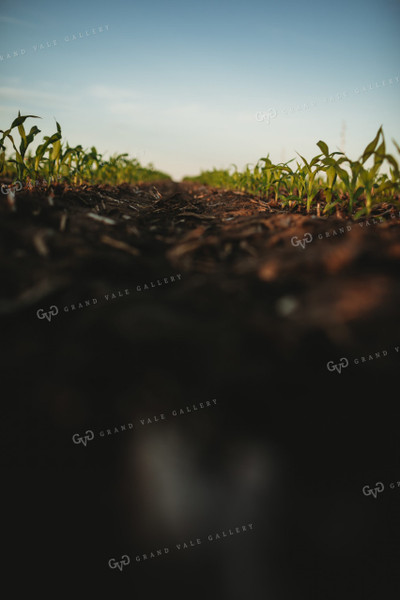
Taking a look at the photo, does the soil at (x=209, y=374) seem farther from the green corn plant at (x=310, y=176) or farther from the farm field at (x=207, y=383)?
the green corn plant at (x=310, y=176)

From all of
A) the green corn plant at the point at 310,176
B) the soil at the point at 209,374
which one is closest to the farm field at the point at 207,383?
the soil at the point at 209,374

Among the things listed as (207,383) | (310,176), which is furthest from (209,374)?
(310,176)

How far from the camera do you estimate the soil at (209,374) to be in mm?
586

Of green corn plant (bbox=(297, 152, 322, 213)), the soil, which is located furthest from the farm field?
green corn plant (bbox=(297, 152, 322, 213))

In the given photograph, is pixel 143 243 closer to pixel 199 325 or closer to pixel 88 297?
pixel 88 297

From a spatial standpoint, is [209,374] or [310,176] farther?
[310,176]

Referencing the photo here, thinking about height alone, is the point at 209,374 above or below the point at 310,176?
below

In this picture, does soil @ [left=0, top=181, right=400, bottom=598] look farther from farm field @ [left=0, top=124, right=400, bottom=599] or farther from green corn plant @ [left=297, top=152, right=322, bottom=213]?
green corn plant @ [left=297, top=152, right=322, bottom=213]

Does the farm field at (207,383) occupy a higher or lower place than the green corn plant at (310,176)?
lower

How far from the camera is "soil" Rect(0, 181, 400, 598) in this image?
59 centimetres

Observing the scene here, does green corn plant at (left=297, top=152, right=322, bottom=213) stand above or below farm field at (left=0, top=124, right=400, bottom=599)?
above

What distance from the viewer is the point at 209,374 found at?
0.67 meters

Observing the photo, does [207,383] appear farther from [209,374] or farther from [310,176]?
[310,176]

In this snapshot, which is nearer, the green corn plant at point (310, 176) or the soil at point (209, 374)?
the soil at point (209, 374)
